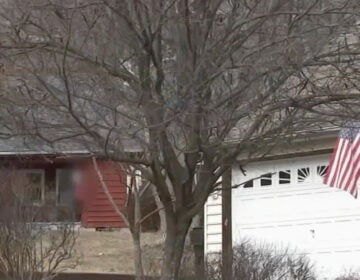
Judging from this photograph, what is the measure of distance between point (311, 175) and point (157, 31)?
9214mm


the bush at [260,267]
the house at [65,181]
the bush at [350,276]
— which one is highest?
the house at [65,181]

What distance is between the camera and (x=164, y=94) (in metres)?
7.16

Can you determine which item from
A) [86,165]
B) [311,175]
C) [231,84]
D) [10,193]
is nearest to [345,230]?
[311,175]

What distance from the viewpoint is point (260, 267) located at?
12.0m

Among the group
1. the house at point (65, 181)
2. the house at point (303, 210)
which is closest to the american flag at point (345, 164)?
the house at point (303, 210)

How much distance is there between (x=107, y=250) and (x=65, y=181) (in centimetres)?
426

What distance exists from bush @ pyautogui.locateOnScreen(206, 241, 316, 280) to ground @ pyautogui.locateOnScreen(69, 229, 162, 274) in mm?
6448

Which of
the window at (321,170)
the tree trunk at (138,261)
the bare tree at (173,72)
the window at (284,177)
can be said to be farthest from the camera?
the window at (284,177)

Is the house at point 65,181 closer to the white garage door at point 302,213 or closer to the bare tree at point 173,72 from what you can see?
the bare tree at point 173,72

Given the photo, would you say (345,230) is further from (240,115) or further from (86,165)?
(240,115)

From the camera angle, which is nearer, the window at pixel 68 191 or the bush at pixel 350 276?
the bush at pixel 350 276

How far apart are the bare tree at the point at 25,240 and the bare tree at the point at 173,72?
624 centimetres

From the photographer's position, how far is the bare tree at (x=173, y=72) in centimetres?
671

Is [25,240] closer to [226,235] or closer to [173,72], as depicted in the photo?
[226,235]
